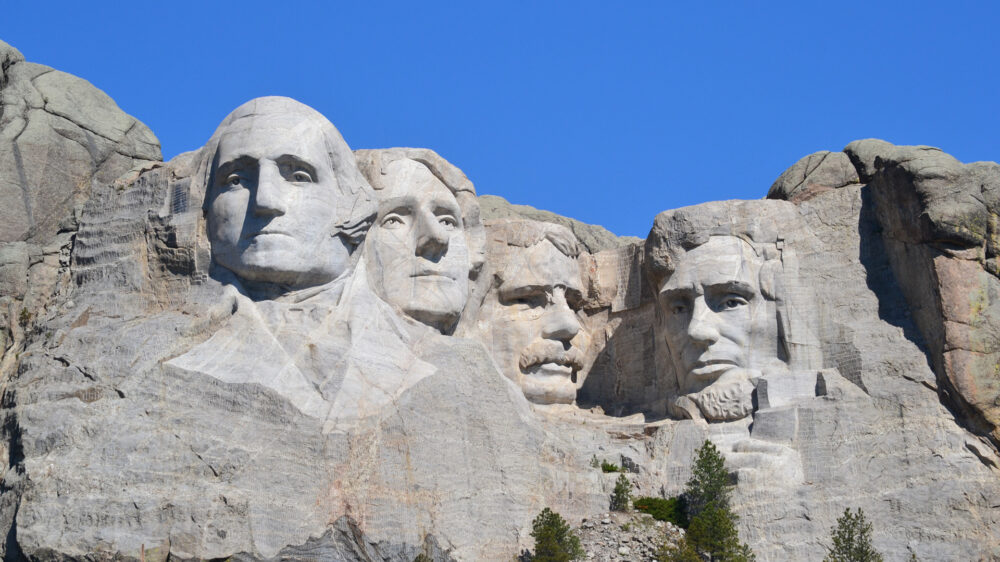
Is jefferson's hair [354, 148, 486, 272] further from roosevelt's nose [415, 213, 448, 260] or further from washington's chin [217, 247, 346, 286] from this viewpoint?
washington's chin [217, 247, 346, 286]

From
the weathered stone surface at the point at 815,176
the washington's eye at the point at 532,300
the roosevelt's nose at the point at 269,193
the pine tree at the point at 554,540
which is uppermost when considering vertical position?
the weathered stone surface at the point at 815,176

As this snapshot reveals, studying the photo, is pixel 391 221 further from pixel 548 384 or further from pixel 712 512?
pixel 712 512

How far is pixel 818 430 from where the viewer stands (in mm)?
24609

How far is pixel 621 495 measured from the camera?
949 inches

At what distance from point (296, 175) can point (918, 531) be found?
8.88 metres

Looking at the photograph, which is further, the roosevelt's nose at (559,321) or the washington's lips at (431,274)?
the roosevelt's nose at (559,321)

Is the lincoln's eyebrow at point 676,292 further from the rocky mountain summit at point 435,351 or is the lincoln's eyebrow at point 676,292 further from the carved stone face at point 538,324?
the carved stone face at point 538,324

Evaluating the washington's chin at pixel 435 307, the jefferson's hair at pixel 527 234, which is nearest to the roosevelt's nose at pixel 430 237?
the washington's chin at pixel 435 307

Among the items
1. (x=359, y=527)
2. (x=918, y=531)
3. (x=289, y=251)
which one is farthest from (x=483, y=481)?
(x=918, y=531)

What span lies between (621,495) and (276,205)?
565 centimetres

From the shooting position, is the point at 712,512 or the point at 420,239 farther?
the point at 420,239

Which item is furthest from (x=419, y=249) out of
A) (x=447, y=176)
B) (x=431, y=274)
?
(x=447, y=176)

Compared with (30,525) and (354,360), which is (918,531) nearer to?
(354,360)

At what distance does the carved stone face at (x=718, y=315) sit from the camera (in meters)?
25.6
